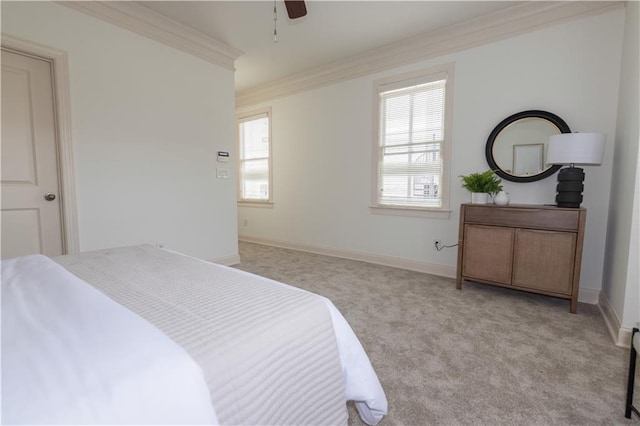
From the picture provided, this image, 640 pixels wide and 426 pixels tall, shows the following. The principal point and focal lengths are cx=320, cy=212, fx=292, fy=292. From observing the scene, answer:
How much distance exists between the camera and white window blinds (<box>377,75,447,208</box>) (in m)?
3.40

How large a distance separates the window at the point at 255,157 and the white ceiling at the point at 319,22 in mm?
1331

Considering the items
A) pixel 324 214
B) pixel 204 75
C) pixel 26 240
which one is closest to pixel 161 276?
pixel 26 240

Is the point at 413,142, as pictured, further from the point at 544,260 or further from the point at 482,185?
the point at 544,260

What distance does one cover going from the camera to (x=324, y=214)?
442 cm

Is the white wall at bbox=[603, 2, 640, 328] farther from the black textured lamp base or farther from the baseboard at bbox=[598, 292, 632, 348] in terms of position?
the black textured lamp base

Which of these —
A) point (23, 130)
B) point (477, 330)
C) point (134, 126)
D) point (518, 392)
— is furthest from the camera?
point (134, 126)

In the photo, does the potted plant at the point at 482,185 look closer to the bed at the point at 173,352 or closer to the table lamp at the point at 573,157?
the table lamp at the point at 573,157

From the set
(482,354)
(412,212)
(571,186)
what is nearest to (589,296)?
(571,186)

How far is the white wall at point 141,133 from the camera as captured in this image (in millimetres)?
2516

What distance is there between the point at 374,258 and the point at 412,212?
812 millimetres

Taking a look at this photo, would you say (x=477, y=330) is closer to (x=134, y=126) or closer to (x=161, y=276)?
(x=161, y=276)

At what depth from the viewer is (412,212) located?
361cm

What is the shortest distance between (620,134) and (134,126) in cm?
432

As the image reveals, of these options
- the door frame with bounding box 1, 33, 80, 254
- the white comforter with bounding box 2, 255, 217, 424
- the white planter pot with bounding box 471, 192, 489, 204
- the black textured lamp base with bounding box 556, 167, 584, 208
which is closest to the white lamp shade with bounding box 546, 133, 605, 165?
the black textured lamp base with bounding box 556, 167, 584, 208
